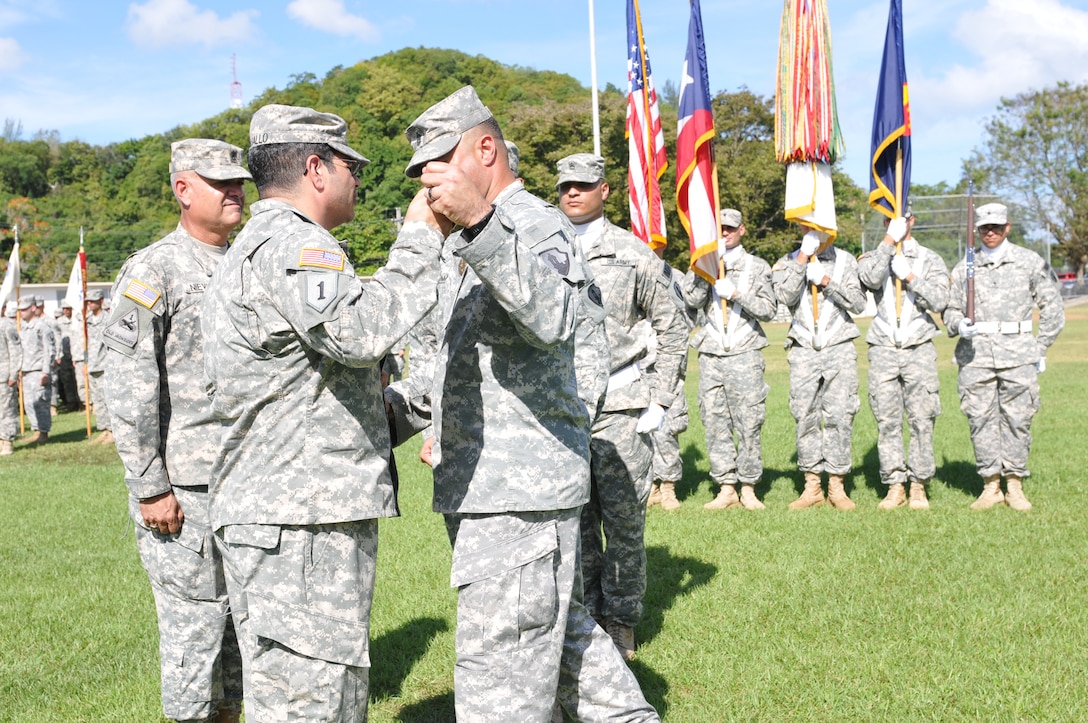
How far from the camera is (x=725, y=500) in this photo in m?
9.51

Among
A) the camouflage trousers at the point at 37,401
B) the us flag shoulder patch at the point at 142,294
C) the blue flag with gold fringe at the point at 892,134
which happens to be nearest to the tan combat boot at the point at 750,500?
the blue flag with gold fringe at the point at 892,134

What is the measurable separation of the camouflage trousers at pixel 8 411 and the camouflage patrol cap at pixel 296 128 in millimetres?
14155

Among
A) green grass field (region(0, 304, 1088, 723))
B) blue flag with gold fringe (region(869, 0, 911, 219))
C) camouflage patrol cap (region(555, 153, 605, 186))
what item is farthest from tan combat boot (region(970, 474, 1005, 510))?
camouflage patrol cap (region(555, 153, 605, 186))

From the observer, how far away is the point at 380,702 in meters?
4.96

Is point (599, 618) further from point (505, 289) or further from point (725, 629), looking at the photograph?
point (505, 289)

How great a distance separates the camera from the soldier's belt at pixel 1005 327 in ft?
29.7

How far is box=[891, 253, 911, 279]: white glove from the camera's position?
356 inches

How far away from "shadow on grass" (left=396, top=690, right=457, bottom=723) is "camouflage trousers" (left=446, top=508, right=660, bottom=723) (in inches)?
64.5

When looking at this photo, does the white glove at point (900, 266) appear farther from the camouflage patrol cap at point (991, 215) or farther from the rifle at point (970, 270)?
the camouflage patrol cap at point (991, 215)

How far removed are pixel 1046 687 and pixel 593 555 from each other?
7.52ft

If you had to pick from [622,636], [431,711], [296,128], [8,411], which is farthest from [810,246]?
[8,411]

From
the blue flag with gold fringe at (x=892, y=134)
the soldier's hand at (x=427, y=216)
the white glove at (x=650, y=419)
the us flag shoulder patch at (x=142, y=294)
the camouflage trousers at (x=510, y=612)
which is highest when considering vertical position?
the blue flag with gold fringe at (x=892, y=134)

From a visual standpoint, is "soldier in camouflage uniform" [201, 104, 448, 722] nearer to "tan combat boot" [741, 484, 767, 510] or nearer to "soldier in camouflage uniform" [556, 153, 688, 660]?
"soldier in camouflage uniform" [556, 153, 688, 660]

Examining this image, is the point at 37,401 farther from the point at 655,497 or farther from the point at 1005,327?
the point at 1005,327
